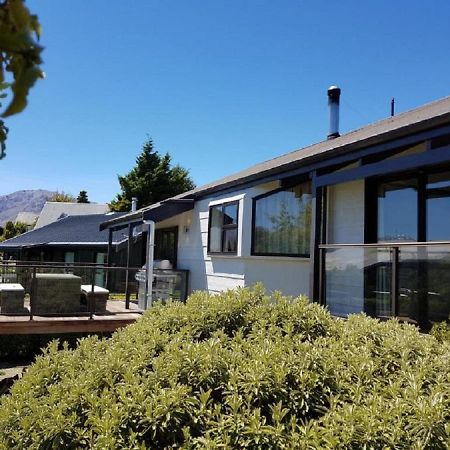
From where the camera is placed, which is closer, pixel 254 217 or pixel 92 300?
pixel 254 217

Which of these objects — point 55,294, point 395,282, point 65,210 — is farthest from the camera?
point 65,210

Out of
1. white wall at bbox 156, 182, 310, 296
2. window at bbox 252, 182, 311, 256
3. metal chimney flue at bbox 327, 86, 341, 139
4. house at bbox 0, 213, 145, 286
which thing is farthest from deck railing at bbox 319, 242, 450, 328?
house at bbox 0, 213, 145, 286

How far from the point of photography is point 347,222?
27.0 ft

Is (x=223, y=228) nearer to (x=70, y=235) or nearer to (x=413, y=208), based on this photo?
(x=413, y=208)

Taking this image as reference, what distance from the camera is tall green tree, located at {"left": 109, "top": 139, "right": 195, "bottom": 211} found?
36.7 metres

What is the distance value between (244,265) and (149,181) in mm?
28477

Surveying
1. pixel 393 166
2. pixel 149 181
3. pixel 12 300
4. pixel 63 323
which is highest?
pixel 149 181

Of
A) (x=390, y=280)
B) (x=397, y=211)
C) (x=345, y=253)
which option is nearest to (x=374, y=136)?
(x=397, y=211)

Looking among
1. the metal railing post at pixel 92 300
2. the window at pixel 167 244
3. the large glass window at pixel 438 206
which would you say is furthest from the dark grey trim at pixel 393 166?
the window at pixel 167 244

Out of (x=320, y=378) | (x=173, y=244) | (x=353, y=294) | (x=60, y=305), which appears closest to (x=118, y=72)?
(x=173, y=244)

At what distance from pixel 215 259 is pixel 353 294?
15.0ft

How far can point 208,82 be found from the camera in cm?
1509

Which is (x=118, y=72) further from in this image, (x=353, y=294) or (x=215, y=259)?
(x=353, y=294)

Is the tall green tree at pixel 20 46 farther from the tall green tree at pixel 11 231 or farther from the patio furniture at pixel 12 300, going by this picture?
the tall green tree at pixel 11 231
